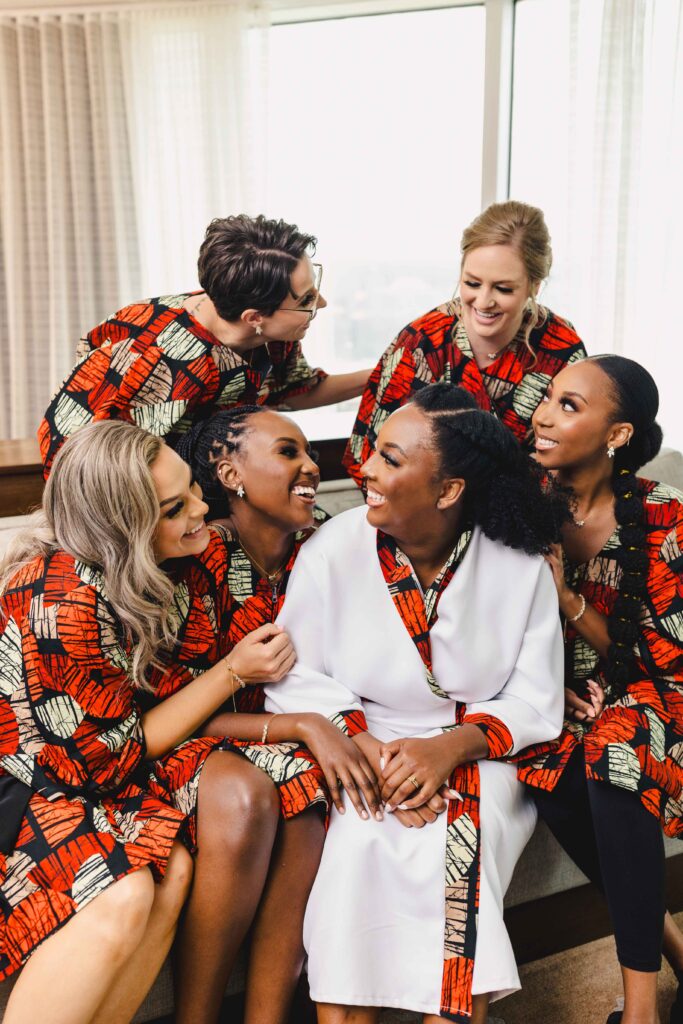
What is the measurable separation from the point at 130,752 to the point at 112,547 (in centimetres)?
35

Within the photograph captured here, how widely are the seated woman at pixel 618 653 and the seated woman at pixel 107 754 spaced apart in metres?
0.45

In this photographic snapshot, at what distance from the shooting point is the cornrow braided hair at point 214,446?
186cm

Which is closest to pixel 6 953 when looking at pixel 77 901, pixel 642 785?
pixel 77 901

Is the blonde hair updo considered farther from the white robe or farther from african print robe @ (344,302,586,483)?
the white robe

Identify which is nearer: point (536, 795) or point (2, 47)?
point (536, 795)

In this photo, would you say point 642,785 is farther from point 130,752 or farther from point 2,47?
point 2,47

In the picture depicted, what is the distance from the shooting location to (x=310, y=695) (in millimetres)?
1745

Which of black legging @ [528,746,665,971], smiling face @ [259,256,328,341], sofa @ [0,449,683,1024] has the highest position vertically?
smiling face @ [259,256,328,341]

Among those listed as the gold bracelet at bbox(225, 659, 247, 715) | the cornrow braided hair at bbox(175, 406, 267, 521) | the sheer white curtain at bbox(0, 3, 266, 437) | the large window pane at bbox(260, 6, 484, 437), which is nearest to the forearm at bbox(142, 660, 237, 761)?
the gold bracelet at bbox(225, 659, 247, 715)

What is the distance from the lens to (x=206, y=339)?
2102 mm

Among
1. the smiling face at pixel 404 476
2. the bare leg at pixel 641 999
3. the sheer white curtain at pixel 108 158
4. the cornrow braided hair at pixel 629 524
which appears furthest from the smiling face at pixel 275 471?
the sheer white curtain at pixel 108 158

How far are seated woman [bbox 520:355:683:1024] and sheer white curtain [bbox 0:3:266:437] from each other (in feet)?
→ 10.4

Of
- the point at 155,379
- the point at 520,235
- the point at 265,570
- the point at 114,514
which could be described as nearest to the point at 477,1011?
the point at 265,570

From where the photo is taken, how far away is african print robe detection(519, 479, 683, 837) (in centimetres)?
164
